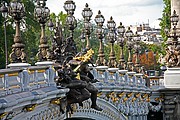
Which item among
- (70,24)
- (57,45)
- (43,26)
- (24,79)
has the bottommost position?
(24,79)

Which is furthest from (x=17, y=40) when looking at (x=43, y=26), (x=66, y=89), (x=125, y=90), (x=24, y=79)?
(x=125, y=90)

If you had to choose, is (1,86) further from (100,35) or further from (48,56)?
(100,35)

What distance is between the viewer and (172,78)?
39344mm

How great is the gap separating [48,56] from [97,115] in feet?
22.0

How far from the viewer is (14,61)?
18.8 meters

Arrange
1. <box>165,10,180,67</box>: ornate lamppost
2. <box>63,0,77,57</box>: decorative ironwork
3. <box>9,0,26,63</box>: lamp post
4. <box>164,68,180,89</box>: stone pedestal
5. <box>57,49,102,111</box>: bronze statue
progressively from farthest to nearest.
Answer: <box>165,10,180,67</box>: ornate lamppost, <box>164,68,180,89</box>: stone pedestal, <box>63,0,77,57</box>: decorative ironwork, <box>57,49,102,111</box>: bronze statue, <box>9,0,26,63</box>: lamp post

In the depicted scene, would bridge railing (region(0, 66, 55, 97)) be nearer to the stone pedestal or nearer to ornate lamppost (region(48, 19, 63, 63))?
ornate lamppost (region(48, 19, 63, 63))

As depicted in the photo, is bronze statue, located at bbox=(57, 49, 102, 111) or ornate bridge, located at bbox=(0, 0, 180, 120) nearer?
ornate bridge, located at bbox=(0, 0, 180, 120)

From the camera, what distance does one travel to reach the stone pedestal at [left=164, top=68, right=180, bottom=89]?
39.1 m

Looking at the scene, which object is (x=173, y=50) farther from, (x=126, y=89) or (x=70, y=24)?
(x=70, y=24)

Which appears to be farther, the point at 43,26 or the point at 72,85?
the point at 43,26

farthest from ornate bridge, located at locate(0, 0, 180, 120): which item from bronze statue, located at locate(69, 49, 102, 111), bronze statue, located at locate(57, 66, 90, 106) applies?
bronze statue, located at locate(69, 49, 102, 111)

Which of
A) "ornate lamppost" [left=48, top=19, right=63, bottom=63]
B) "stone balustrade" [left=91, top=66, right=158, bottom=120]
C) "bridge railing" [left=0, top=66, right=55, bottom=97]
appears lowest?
"stone balustrade" [left=91, top=66, right=158, bottom=120]

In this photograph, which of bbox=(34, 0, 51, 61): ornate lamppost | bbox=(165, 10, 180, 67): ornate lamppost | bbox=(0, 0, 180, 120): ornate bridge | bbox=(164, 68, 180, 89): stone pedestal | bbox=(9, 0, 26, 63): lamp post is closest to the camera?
bbox=(0, 0, 180, 120): ornate bridge
